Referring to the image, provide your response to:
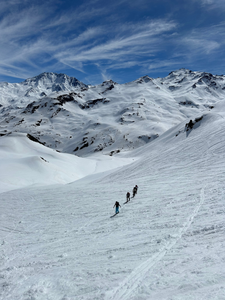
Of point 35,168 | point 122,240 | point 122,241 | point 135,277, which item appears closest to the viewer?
point 135,277

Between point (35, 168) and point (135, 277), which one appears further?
point (35, 168)

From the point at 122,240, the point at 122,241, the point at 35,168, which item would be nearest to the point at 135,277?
the point at 122,241

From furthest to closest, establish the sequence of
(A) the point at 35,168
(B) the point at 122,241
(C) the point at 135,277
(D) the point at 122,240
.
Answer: (A) the point at 35,168 < (D) the point at 122,240 < (B) the point at 122,241 < (C) the point at 135,277

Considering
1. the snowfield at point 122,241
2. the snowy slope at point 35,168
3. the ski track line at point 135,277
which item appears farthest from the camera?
the snowy slope at point 35,168

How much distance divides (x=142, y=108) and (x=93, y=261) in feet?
600

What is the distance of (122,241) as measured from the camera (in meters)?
11.4

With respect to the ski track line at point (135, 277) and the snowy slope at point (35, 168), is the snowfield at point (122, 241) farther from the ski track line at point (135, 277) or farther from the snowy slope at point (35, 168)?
the snowy slope at point (35, 168)

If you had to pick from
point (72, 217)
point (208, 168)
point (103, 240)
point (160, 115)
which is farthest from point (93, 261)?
point (160, 115)

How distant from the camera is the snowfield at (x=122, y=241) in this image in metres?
7.58

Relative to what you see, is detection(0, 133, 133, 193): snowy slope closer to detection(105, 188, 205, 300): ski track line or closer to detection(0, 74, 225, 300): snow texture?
detection(0, 74, 225, 300): snow texture

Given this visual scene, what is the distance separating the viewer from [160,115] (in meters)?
176

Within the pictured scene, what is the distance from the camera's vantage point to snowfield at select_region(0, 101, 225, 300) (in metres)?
7.58

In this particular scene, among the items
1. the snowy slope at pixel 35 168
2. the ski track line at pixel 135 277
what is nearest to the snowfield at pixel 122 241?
the ski track line at pixel 135 277

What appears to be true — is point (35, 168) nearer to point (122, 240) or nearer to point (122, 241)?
point (122, 240)
